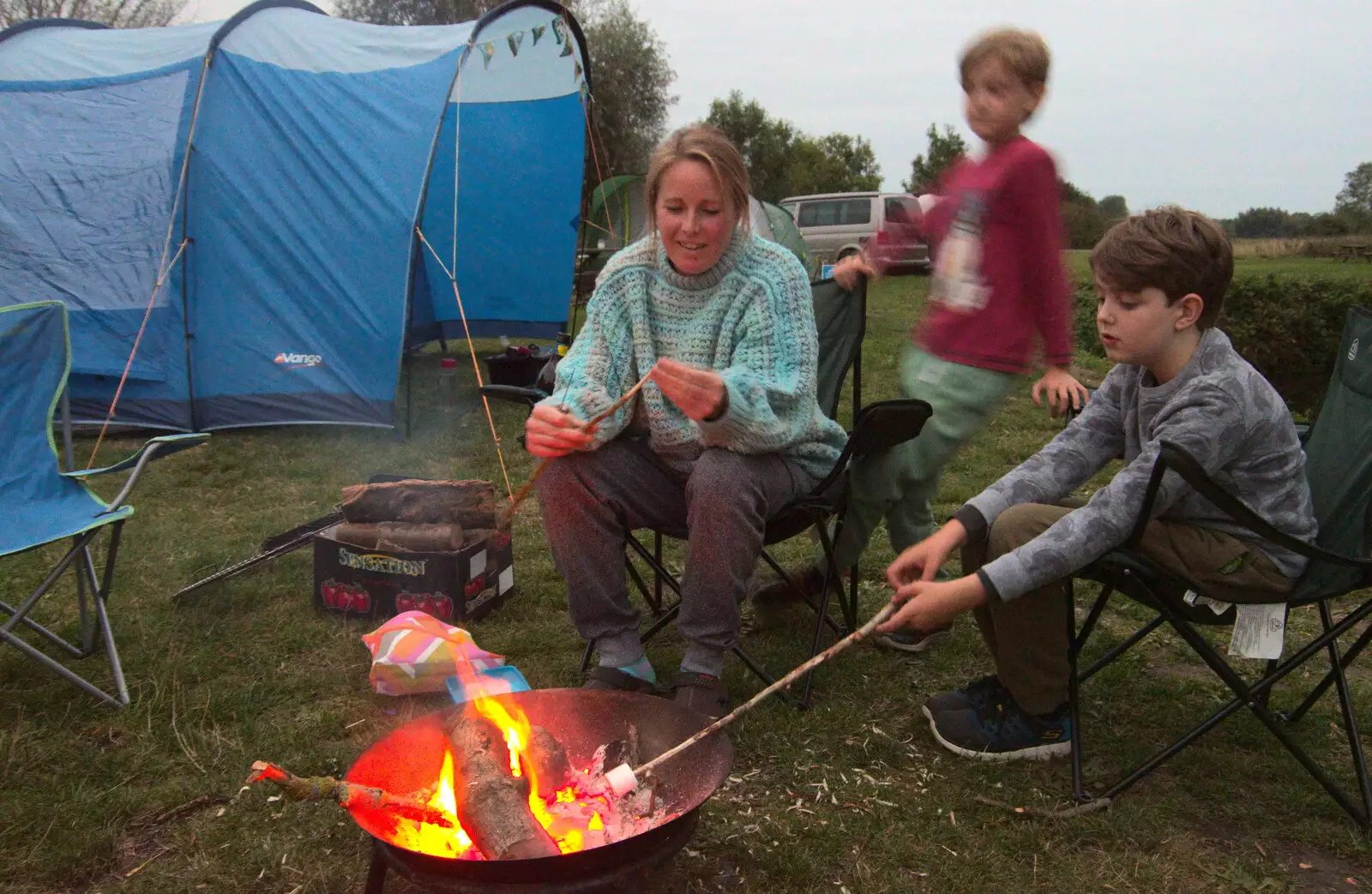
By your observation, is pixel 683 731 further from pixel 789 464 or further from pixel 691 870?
pixel 789 464

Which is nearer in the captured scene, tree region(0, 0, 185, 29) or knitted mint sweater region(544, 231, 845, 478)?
knitted mint sweater region(544, 231, 845, 478)

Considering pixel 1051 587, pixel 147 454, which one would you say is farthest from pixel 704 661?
pixel 147 454

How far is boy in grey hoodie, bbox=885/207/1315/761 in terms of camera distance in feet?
6.29

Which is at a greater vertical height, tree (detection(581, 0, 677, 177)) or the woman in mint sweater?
→ tree (detection(581, 0, 677, 177))

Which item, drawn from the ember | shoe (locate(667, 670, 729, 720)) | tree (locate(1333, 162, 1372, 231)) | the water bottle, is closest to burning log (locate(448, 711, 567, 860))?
the ember

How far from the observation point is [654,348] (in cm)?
247

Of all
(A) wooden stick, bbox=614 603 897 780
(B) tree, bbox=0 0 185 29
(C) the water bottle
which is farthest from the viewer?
(B) tree, bbox=0 0 185 29

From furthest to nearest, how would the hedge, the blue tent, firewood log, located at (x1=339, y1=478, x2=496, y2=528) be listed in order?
the hedge < the blue tent < firewood log, located at (x1=339, y1=478, x2=496, y2=528)

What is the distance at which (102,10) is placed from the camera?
16.8 m

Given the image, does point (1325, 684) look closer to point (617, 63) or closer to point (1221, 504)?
point (1221, 504)

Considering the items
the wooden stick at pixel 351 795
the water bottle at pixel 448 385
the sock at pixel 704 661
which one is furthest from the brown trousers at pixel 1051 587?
the water bottle at pixel 448 385

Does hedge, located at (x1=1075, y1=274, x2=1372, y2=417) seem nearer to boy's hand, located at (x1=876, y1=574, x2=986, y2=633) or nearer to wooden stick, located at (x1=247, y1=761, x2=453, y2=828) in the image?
boy's hand, located at (x1=876, y1=574, x2=986, y2=633)

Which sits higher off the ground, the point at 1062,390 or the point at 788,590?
the point at 1062,390

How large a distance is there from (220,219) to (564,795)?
457 centimetres
